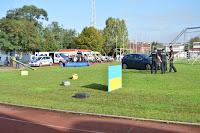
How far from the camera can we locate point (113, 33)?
297 feet

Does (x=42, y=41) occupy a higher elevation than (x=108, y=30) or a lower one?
lower

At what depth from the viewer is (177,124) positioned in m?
6.24

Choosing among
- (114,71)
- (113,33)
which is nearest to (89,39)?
(113,33)

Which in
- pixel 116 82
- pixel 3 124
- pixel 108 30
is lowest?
pixel 3 124

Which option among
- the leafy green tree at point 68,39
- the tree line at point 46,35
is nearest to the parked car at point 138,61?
the tree line at point 46,35

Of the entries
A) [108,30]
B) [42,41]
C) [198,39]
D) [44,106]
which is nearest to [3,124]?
[44,106]

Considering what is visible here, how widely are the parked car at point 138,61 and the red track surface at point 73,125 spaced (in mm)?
14865

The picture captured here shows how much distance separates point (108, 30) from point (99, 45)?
12.6m

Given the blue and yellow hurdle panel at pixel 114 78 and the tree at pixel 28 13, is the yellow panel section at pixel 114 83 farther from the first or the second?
the tree at pixel 28 13

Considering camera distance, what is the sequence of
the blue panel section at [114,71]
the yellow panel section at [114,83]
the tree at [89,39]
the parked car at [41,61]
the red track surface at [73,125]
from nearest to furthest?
the red track surface at [73,125]
the blue panel section at [114,71]
the yellow panel section at [114,83]
the parked car at [41,61]
the tree at [89,39]

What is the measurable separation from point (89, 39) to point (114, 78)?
222 ft

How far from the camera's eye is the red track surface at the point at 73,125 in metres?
5.90

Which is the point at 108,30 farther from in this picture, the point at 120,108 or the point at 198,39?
the point at 120,108

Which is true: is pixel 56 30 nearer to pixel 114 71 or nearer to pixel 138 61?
pixel 138 61
